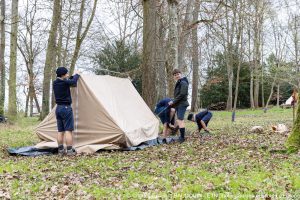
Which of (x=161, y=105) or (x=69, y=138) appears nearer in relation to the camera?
(x=69, y=138)

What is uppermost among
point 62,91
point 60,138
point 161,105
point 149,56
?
point 149,56

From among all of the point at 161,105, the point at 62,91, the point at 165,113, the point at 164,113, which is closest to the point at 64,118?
the point at 62,91

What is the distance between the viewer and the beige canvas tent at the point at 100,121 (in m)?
9.08

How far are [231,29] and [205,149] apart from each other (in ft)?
75.2

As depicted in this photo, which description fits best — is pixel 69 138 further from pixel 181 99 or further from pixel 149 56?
pixel 149 56

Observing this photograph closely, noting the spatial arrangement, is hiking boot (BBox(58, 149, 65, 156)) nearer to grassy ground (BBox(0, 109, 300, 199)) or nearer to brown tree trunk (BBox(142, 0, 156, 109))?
grassy ground (BBox(0, 109, 300, 199))

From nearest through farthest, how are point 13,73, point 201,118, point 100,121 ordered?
point 100,121, point 201,118, point 13,73

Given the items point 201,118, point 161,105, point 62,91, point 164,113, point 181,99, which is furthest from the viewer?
point 201,118

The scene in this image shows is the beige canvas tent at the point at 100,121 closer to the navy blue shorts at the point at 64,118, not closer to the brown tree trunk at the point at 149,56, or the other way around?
the navy blue shorts at the point at 64,118

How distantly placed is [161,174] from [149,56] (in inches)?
255

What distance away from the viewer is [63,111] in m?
8.63

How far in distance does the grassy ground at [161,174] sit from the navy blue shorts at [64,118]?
790mm

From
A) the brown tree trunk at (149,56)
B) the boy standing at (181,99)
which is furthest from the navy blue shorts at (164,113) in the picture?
the boy standing at (181,99)

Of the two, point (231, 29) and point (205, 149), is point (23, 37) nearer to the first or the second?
point (231, 29)
